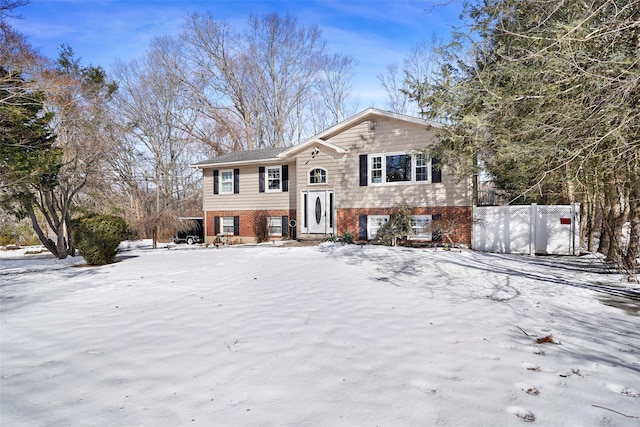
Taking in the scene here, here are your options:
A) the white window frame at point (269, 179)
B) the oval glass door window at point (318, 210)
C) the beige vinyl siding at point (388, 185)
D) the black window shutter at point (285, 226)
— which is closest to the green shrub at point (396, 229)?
the beige vinyl siding at point (388, 185)

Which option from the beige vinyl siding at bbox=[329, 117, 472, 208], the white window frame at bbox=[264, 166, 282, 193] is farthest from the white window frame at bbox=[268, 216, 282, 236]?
Answer: the beige vinyl siding at bbox=[329, 117, 472, 208]

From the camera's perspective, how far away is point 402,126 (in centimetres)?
1404

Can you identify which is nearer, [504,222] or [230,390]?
[230,390]

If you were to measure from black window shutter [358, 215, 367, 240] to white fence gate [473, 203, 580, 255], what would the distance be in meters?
4.18

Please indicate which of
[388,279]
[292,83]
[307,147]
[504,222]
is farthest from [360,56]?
[388,279]

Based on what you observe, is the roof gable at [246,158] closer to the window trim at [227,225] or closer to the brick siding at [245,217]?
the brick siding at [245,217]

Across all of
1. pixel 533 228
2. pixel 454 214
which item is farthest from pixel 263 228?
pixel 533 228

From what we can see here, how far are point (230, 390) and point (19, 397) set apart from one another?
162cm

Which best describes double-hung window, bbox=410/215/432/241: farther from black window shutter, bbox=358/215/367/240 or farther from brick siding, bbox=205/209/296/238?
brick siding, bbox=205/209/296/238

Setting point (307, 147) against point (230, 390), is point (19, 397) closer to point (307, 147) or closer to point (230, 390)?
point (230, 390)

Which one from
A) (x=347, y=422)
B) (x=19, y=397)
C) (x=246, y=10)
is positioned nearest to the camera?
(x=347, y=422)

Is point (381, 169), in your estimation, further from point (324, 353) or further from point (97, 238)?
point (324, 353)

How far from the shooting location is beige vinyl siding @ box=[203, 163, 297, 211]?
56.2ft

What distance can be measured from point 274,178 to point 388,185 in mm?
5953
